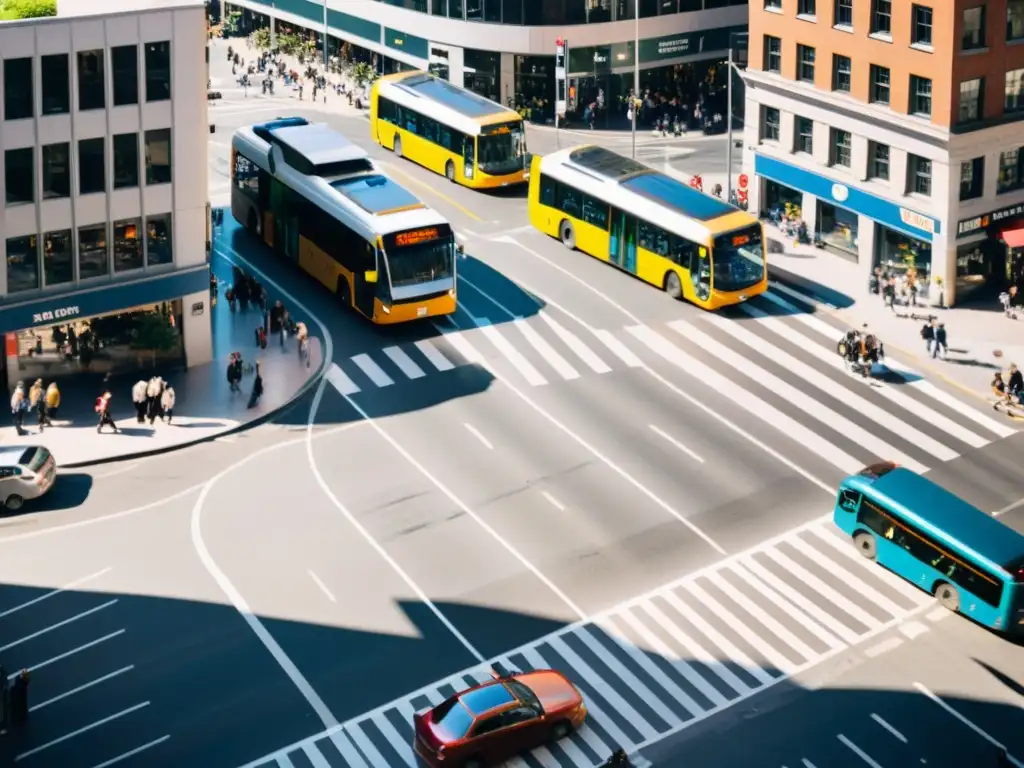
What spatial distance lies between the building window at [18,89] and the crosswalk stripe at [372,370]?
1621 cm

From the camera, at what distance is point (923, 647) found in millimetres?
49031

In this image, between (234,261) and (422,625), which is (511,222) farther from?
(422,625)

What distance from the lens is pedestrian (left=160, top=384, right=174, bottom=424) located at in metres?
61.6

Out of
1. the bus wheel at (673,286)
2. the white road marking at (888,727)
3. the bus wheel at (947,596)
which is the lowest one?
the white road marking at (888,727)

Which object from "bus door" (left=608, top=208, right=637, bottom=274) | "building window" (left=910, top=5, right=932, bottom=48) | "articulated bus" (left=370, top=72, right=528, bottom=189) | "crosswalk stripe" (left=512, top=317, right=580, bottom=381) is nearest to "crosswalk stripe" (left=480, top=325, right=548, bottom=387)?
"crosswalk stripe" (left=512, top=317, right=580, bottom=381)

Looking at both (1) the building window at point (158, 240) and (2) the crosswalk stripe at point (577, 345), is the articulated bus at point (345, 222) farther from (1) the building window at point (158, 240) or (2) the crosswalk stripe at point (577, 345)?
(1) the building window at point (158, 240)

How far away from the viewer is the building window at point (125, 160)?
62.0 metres

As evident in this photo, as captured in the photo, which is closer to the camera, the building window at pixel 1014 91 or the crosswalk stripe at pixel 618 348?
the crosswalk stripe at pixel 618 348

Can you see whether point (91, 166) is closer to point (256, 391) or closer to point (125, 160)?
point (125, 160)

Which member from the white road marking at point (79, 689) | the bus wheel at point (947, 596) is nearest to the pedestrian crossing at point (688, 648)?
the bus wheel at point (947, 596)

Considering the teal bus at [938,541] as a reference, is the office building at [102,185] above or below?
above

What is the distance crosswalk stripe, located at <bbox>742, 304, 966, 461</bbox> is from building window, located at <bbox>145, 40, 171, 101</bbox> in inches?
1060

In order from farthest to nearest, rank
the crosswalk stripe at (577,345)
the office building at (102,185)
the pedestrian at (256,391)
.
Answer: the crosswalk stripe at (577,345), the pedestrian at (256,391), the office building at (102,185)

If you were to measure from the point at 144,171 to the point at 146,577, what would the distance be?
18004 millimetres
